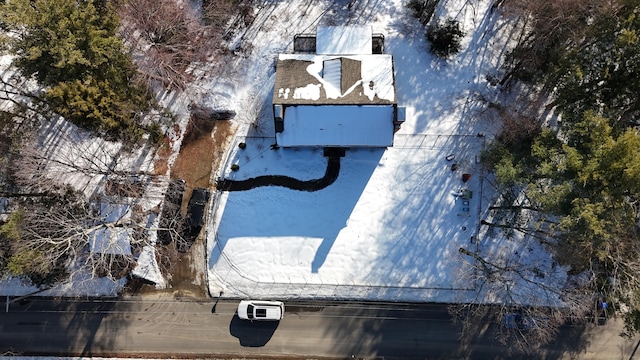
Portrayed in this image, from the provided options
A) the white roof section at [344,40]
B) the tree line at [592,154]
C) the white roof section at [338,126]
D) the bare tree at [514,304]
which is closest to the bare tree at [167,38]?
the white roof section at [344,40]

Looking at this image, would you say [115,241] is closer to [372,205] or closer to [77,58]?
[77,58]

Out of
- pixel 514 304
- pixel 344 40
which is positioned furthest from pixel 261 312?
pixel 344 40

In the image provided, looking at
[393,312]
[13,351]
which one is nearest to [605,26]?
[393,312]

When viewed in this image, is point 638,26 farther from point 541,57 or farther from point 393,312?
point 393,312

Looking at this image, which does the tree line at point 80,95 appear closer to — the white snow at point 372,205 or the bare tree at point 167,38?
the bare tree at point 167,38

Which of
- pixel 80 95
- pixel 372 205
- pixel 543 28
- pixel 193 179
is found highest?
pixel 543 28

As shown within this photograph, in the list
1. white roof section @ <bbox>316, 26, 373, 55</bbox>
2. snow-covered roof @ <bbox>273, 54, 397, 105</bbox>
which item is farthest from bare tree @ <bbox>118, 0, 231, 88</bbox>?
white roof section @ <bbox>316, 26, 373, 55</bbox>
